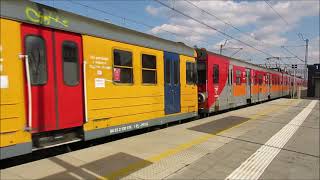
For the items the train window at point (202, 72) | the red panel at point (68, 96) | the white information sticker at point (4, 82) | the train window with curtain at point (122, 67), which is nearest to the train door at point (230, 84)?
the train window at point (202, 72)

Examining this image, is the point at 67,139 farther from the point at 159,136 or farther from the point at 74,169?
the point at 159,136

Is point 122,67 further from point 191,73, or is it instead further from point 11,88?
point 191,73

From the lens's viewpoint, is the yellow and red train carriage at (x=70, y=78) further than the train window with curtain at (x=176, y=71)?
No

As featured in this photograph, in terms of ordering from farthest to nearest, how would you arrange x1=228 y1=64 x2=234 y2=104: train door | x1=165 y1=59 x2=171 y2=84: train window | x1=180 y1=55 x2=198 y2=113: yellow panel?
x1=228 y1=64 x2=234 y2=104: train door < x1=180 y1=55 x2=198 y2=113: yellow panel < x1=165 y1=59 x2=171 y2=84: train window

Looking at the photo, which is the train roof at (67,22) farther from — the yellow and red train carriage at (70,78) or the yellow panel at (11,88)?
the yellow panel at (11,88)

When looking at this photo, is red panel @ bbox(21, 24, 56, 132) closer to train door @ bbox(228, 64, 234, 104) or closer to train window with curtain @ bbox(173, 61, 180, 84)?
train window with curtain @ bbox(173, 61, 180, 84)

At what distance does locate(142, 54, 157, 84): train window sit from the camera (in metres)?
9.30

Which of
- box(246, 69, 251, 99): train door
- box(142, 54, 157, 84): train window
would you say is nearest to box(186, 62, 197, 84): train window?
box(142, 54, 157, 84): train window

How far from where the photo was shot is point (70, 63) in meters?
6.76

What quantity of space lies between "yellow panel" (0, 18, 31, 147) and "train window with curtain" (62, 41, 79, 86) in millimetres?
1051

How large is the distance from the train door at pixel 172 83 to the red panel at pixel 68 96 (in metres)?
4.02

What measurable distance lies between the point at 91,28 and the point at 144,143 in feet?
10.3

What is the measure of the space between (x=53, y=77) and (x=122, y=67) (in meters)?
2.35

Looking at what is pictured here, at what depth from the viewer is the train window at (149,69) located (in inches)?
366
